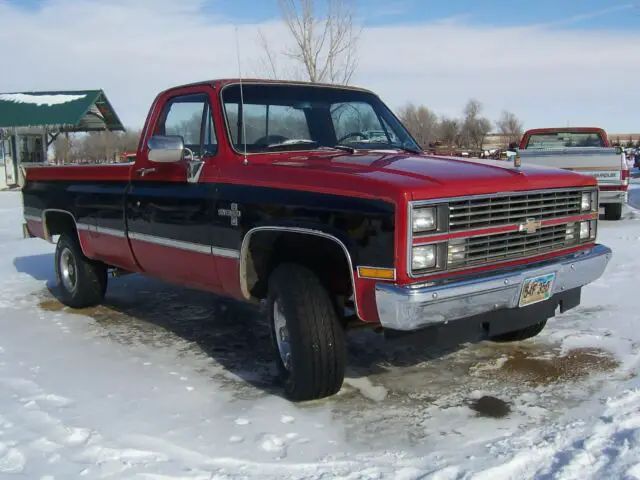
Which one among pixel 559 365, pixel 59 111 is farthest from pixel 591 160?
pixel 59 111

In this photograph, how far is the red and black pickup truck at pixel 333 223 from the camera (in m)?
3.56

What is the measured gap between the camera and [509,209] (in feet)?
12.8

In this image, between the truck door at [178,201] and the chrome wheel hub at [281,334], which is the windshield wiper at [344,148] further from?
the chrome wheel hub at [281,334]

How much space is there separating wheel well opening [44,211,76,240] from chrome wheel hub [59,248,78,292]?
0.22 metres

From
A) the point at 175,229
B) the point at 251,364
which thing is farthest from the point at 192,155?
the point at 251,364

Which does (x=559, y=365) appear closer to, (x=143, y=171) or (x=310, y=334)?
(x=310, y=334)

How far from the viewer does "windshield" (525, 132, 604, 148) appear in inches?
601

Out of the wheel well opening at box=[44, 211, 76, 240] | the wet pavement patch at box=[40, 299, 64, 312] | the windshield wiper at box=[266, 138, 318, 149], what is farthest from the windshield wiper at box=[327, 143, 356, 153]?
the wet pavement patch at box=[40, 299, 64, 312]

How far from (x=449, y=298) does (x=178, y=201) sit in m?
2.28

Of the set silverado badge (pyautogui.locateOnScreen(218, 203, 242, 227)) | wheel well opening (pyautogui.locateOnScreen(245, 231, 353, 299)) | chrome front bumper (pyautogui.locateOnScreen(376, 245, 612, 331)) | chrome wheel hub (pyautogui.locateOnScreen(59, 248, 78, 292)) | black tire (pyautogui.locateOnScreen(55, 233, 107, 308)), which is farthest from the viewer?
chrome wheel hub (pyautogui.locateOnScreen(59, 248, 78, 292))

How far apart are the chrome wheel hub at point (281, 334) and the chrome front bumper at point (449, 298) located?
2.79ft

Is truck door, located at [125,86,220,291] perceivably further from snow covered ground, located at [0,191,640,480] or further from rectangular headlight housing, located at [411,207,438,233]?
rectangular headlight housing, located at [411,207,438,233]

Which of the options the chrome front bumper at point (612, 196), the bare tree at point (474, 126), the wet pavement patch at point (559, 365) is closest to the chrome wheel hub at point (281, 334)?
the wet pavement patch at point (559, 365)

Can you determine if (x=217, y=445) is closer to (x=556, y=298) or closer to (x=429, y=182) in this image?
(x=429, y=182)
